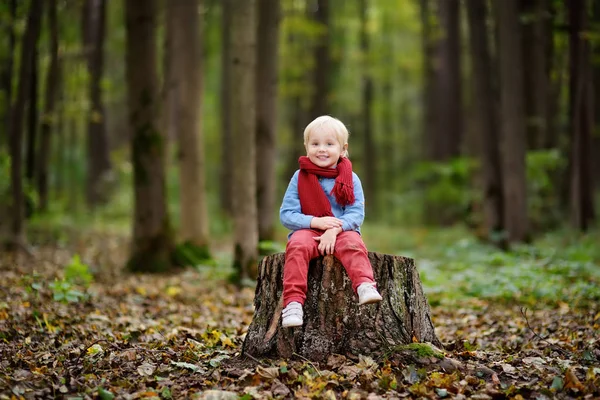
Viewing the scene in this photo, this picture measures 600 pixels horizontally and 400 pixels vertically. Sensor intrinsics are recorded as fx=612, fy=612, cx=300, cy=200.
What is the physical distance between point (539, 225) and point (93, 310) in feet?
40.8

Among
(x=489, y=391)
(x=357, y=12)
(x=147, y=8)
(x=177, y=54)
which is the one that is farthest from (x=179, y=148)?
(x=357, y=12)

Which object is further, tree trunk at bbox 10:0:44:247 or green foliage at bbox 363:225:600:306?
tree trunk at bbox 10:0:44:247

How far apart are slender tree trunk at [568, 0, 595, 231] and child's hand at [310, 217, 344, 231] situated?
379 inches

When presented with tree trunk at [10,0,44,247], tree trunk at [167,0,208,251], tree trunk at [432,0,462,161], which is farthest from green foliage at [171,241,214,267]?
tree trunk at [432,0,462,161]

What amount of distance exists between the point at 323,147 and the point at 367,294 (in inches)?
49.5

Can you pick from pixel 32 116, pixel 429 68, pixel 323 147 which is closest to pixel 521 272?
pixel 323 147

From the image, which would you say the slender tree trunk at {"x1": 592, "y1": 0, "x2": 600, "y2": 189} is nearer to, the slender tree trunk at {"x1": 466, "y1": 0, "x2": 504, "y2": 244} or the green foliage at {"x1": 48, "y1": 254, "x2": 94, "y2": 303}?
the slender tree trunk at {"x1": 466, "y1": 0, "x2": 504, "y2": 244}

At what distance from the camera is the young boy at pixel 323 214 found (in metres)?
4.54

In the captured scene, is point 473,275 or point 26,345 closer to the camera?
point 26,345

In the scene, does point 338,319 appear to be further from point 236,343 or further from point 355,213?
point 236,343

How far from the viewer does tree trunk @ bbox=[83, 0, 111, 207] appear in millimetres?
17406

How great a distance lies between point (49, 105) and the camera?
15320mm

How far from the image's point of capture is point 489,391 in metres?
4.12

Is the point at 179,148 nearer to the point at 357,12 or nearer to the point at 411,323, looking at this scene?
the point at 411,323
